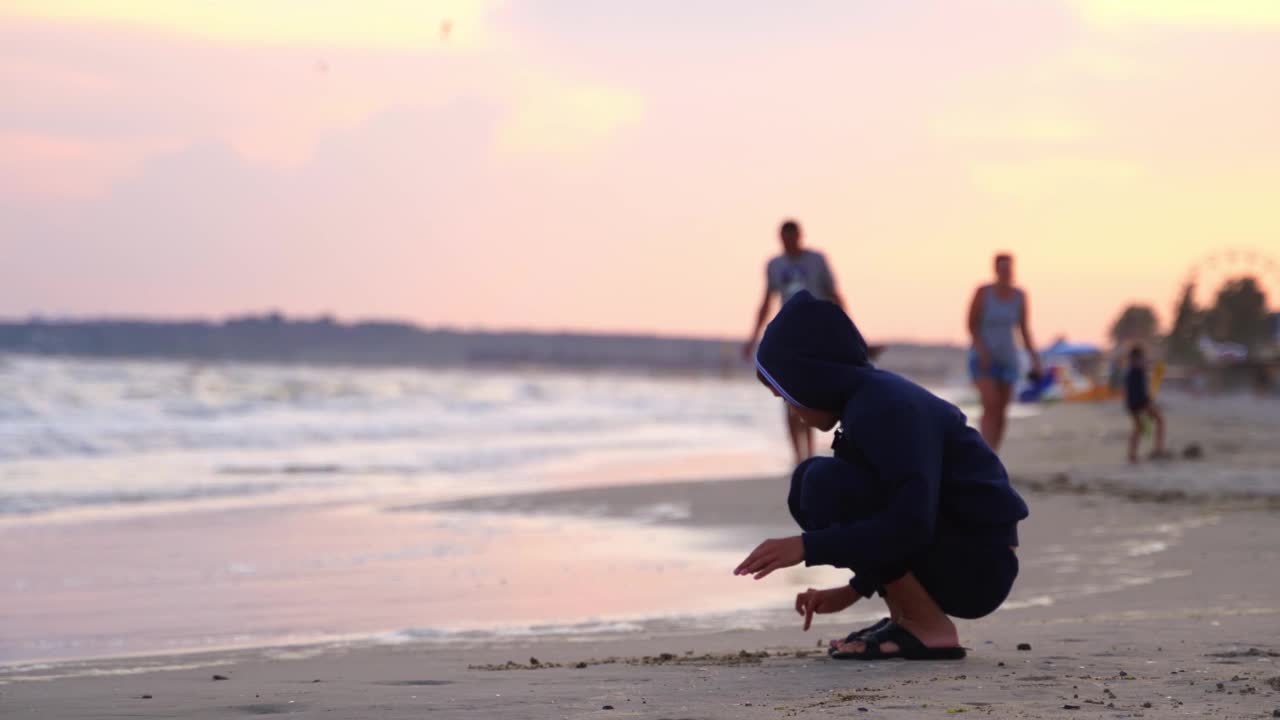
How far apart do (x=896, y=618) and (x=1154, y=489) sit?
5.99m

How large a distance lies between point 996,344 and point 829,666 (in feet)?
20.8

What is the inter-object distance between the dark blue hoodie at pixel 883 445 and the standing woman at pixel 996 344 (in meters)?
6.15

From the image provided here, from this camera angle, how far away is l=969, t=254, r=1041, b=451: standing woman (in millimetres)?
9695

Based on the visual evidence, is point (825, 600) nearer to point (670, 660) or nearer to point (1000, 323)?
point (670, 660)

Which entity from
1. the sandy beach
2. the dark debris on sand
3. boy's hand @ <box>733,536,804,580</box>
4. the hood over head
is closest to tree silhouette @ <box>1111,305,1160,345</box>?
the sandy beach

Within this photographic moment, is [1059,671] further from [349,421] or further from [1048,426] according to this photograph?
[1048,426]

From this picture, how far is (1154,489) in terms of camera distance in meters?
9.22

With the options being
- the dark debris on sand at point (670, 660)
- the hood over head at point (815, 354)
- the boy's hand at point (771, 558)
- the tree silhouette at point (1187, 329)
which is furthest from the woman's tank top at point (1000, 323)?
the tree silhouette at point (1187, 329)

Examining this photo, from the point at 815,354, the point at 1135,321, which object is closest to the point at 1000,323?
the point at 815,354

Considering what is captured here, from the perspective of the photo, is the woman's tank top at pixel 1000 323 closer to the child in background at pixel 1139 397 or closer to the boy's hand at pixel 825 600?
A: the child in background at pixel 1139 397

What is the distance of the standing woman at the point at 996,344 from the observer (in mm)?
9695

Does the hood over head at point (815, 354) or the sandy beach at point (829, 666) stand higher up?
the hood over head at point (815, 354)

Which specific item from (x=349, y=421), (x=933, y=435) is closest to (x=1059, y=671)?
(x=933, y=435)

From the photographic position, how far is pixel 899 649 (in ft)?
12.3
